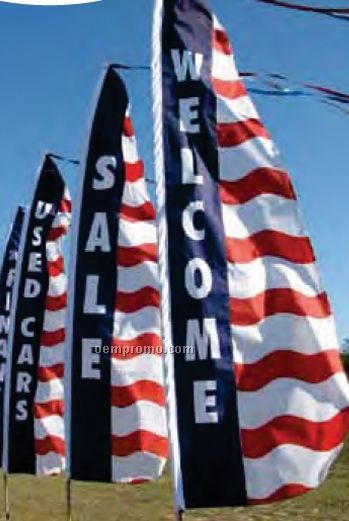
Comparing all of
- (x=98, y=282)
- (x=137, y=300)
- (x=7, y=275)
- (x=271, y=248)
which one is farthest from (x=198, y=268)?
(x=7, y=275)

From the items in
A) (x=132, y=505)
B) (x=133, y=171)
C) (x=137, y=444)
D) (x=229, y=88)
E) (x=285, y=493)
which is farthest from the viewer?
(x=132, y=505)

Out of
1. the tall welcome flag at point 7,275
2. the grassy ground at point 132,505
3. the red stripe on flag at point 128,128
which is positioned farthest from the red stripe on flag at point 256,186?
the grassy ground at point 132,505

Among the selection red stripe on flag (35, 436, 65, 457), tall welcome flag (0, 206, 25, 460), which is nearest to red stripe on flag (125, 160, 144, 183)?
red stripe on flag (35, 436, 65, 457)

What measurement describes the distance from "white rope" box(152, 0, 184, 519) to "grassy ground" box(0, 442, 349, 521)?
10189mm

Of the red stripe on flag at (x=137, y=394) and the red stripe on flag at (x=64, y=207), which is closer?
the red stripe on flag at (x=137, y=394)

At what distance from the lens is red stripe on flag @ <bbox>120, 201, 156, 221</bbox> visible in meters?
7.53

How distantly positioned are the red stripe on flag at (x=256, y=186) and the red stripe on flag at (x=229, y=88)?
51 cm

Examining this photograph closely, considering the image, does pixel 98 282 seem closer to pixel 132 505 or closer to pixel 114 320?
pixel 114 320

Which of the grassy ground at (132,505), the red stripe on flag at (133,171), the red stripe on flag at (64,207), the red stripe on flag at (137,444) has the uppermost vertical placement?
the red stripe on flag at (64,207)

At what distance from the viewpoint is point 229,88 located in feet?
16.5

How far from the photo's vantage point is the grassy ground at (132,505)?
591 inches

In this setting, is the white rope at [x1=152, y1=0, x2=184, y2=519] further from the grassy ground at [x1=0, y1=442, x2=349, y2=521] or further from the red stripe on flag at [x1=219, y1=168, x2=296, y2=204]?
the grassy ground at [x1=0, y1=442, x2=349, y2=521]

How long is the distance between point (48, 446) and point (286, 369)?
6.61 m

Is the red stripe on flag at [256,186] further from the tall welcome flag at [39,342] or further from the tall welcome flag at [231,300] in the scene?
the tall welcome flag at [39,342]
